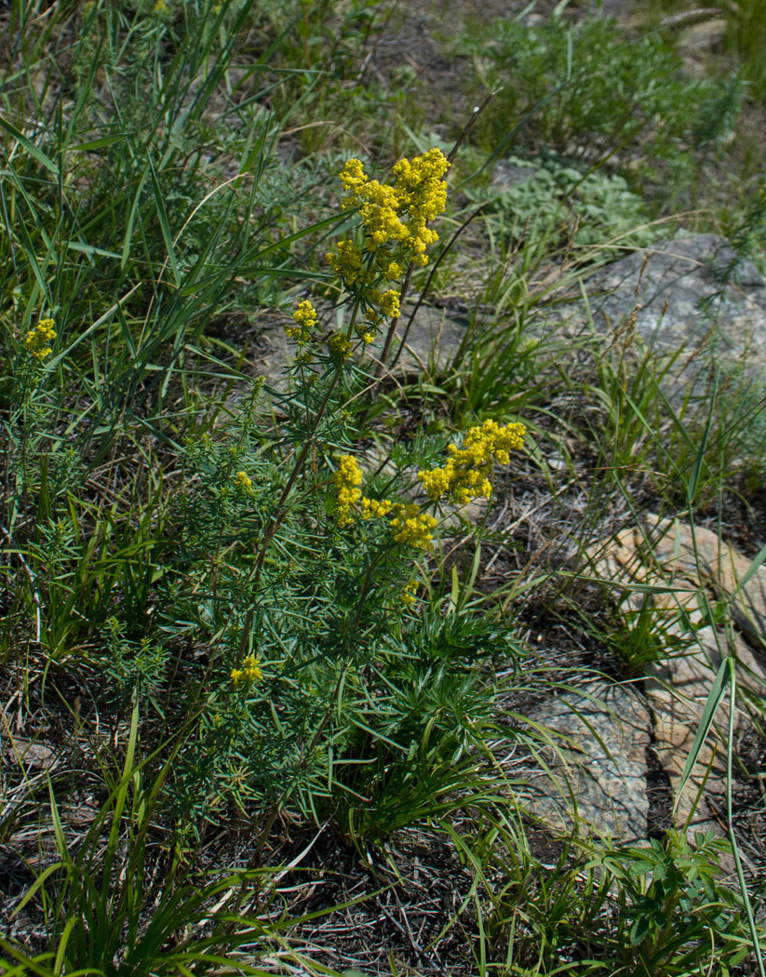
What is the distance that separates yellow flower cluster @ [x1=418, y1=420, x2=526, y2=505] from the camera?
1.41m

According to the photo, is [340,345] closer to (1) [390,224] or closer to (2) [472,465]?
(1) [390,224]

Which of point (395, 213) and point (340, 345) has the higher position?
point (395, 213)

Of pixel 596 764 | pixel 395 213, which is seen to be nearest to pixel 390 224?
pixel 395 213

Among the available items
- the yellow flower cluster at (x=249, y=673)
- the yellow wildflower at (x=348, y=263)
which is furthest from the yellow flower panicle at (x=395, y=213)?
the yellow flower cluster at (x=249, y=673)

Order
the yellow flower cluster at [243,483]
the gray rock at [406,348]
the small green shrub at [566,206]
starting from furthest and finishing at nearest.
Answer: the small green shrub at [566,206] → the gray rock at [406,348] → the yellow flower cluster at [243,483]

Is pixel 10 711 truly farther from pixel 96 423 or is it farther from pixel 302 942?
pixel 302 942

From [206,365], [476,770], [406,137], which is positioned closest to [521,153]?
[406,137]

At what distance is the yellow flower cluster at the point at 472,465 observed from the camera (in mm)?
1407

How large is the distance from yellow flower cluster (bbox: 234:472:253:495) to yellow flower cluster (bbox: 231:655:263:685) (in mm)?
357

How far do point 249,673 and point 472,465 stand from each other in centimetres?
60

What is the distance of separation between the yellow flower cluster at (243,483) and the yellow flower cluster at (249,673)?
0.36m

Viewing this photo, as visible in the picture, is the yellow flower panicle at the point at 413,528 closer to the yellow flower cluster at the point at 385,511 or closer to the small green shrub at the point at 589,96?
the yellow flower cluster at the point at 385,511

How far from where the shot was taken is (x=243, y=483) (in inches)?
63.6

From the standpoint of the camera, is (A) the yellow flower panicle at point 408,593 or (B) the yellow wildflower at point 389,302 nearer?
(B) the yellow wildflower at point 389,302
